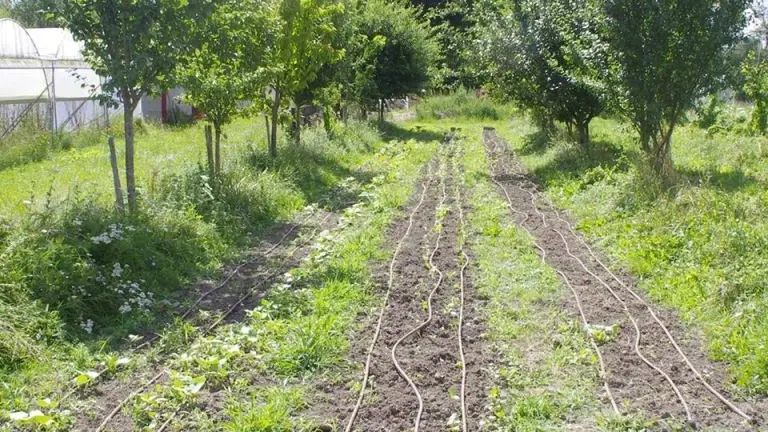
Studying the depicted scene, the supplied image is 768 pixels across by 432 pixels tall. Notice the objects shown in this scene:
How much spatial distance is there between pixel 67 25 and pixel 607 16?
921 centimetres

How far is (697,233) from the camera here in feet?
30.5

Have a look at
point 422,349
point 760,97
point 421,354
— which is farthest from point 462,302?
point 760,97

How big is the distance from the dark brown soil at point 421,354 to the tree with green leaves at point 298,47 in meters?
6.98

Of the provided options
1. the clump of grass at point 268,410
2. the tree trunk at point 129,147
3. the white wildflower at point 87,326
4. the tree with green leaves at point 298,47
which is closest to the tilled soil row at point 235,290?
the clump of grass at point 268,410

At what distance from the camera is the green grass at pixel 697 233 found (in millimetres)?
6723

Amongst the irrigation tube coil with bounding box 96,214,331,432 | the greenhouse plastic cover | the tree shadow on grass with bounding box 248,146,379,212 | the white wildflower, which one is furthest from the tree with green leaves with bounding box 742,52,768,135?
the white wildflower

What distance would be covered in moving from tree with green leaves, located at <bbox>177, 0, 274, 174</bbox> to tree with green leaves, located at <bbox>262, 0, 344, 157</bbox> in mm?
2325

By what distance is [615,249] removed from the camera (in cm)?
983

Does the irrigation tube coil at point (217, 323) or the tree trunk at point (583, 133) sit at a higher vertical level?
the tree trunk at point (583, 133)

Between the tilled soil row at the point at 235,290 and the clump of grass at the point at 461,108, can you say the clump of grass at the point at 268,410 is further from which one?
the clump of grass at the point at 461,108

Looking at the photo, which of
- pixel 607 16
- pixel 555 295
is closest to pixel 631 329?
pixel 555 295

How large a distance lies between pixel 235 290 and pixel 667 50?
898cm

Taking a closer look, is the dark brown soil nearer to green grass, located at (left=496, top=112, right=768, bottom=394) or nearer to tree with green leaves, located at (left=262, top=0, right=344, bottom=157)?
green grass, located at (left=496, top=112, right=768, bottom=394)

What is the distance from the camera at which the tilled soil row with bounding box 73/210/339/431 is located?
533 centimetres
